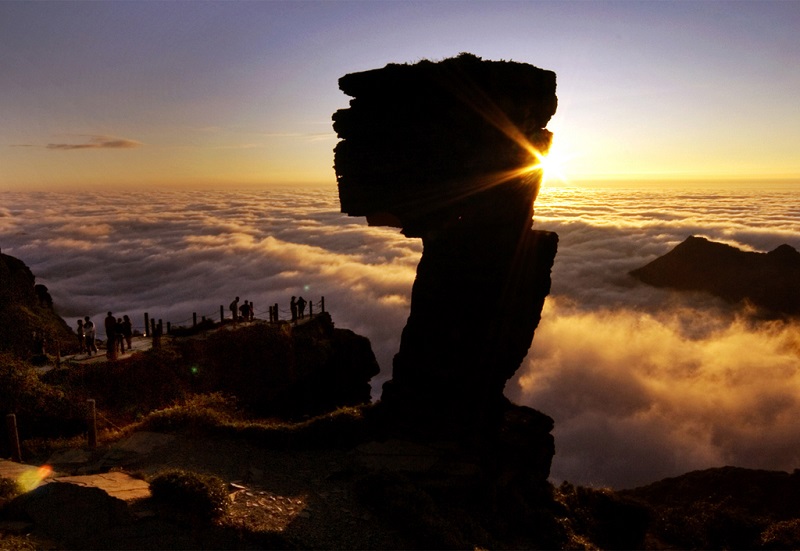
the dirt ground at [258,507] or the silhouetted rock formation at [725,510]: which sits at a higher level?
the dirt ground at [258,507]

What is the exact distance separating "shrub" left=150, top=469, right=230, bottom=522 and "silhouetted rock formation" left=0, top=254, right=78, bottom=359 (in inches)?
→ 574

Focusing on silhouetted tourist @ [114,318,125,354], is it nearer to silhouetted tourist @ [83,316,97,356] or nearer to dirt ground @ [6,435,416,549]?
silhouetted tourist @ [83,316,97,356]

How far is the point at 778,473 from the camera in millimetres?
20984

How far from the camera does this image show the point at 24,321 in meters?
22.1

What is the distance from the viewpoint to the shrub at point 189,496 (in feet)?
25.5

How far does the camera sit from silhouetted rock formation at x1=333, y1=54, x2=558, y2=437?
11.6 metres

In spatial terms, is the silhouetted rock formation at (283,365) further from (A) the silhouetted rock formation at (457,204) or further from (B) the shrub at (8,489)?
(B) the shrub at (8,489)

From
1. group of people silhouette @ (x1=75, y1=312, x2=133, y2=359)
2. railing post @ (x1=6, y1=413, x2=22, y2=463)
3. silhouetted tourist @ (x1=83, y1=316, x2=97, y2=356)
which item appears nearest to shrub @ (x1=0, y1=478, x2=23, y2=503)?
railing post @ (x1=6, y1=413, x2=22, y2=463)

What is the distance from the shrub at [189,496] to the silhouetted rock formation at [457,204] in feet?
17.9

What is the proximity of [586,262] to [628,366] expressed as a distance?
4594 cm

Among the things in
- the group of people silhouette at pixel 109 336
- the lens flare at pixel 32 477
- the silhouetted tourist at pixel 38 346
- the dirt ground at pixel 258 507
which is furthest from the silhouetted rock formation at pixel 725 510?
the silhouetted tourist at pixel 38 346

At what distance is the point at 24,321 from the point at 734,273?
293ft

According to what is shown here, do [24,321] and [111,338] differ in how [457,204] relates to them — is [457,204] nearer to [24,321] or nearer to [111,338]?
[111,338]

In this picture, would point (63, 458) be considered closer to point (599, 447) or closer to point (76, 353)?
point (76, 353)
